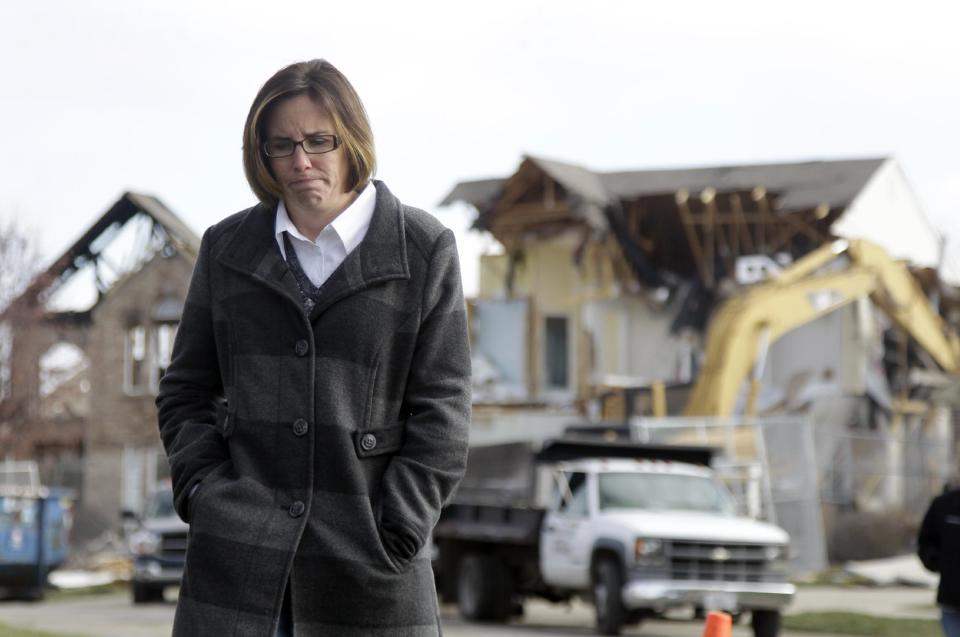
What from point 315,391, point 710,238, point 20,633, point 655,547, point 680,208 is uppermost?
point 680,208

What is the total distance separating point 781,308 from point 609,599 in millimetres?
14039

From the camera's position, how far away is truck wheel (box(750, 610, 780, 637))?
60.4 ft

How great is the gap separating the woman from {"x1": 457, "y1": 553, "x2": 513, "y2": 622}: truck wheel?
1638 centimetres

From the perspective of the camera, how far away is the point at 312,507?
383cm

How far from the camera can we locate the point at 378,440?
3.89 metres

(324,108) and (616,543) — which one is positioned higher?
(324,108)

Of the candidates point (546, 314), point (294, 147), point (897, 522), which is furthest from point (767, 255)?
point (294, 147)

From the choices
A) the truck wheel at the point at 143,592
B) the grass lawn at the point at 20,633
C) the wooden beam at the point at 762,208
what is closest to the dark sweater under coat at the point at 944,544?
the grass lawn at the point at 20,633

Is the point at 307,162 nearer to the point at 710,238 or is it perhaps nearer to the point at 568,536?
the point at 568,536

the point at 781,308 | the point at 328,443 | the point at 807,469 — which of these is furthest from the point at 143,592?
the point at 328,443

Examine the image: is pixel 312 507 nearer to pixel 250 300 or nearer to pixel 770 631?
pixel 250 300

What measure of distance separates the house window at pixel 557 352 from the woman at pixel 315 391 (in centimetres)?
4363

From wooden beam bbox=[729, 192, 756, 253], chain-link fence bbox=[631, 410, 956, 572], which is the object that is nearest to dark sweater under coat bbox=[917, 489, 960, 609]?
chain-link fence bbox=[631, 410, 956, 572]

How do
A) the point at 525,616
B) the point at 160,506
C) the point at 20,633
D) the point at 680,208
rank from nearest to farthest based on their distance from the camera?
the point at 20,633
the point at 525,616
the point at 160,506
the point at 680,208
